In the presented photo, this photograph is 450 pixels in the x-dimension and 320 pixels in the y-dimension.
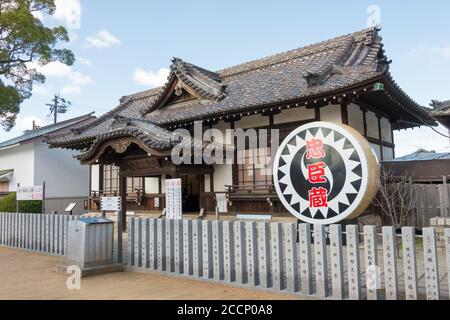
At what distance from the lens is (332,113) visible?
10.5 meters

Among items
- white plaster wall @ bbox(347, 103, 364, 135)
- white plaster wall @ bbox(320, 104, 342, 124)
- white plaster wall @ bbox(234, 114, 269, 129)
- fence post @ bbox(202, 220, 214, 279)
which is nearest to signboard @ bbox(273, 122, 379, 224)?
fence post @ bbox(202, 220, 214, 279)

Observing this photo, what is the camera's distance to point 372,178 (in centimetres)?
611

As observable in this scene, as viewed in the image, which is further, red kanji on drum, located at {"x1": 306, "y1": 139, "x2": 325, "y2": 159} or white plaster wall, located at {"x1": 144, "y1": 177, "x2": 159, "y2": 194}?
white plaster wall, located at {"x1": 144, "y1": 177, "x2": 159, "y2": 194}

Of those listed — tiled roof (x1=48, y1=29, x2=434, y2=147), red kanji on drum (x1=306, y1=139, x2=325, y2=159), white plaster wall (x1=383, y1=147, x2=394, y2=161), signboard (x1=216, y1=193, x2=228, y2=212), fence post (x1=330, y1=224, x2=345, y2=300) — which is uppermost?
tiled roof (x1=48, y1=29, x2=434, y2=147)

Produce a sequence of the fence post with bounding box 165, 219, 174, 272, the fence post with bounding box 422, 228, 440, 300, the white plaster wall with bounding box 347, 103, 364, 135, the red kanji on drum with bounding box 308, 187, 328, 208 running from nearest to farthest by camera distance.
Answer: the fence post with bounding box 422, 228, 440, 300, the red kanji on drum with bounding box 308, 187, 328, 208, the fence post with bounding box 165, 219, 174, 272, the white plaster wall with bounding box 347, 103, 364, 135

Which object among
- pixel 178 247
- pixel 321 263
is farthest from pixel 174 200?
pixel 321 263

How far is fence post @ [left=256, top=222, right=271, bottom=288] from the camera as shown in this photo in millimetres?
5754

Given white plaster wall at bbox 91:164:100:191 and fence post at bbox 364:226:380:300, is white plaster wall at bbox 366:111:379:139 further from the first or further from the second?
white plaster wall at bbox 91:164:100:191

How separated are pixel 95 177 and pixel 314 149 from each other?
46.7 feet

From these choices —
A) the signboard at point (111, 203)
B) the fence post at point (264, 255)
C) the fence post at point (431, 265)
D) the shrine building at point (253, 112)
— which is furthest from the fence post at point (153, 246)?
the fence post at point (431, 265)

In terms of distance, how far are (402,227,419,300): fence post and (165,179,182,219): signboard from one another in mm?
5124

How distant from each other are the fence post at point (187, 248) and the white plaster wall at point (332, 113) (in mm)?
5738
